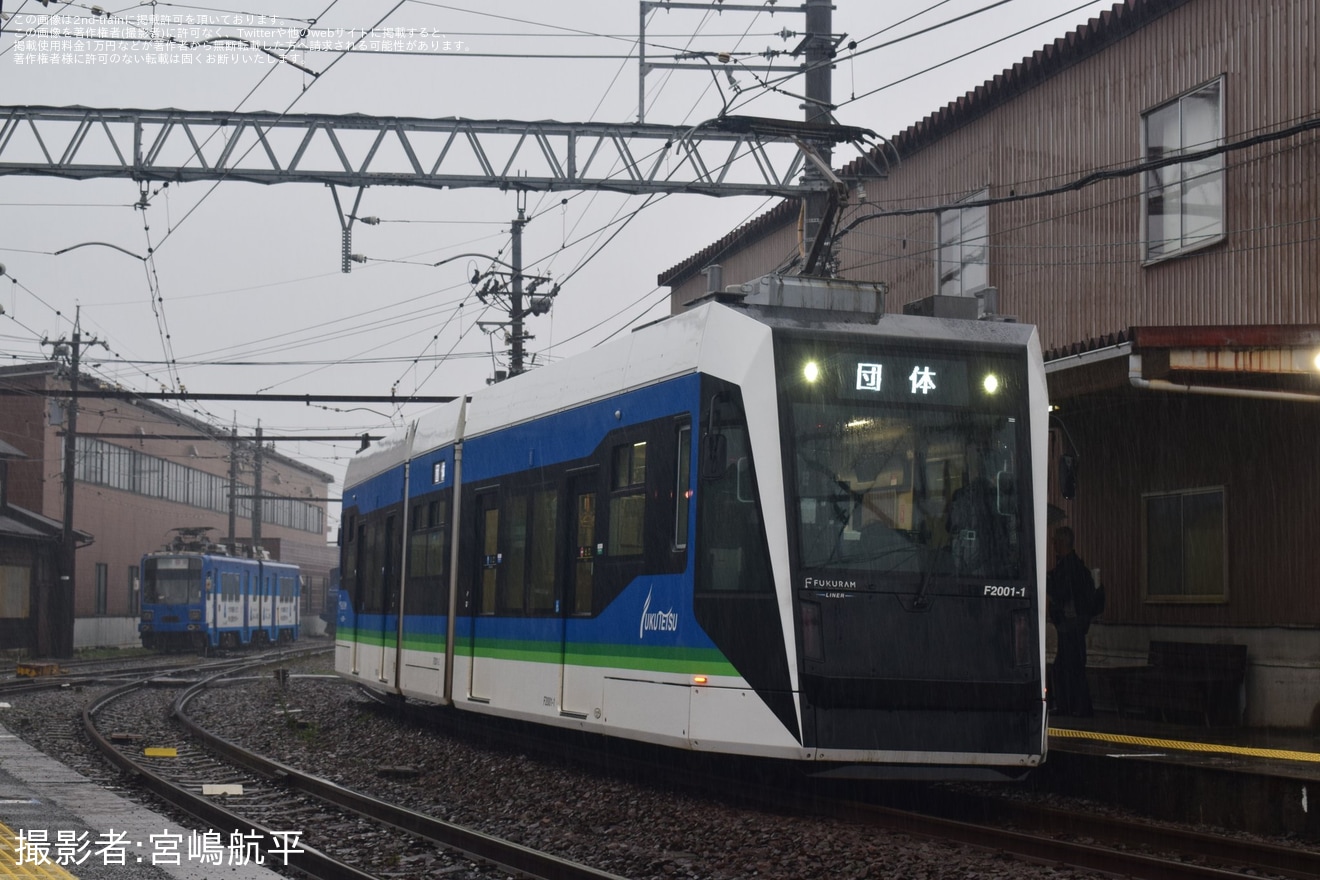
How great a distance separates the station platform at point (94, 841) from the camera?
8.45 metres

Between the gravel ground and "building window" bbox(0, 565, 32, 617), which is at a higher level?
"building window" bbox(0, 565, 32, 617)

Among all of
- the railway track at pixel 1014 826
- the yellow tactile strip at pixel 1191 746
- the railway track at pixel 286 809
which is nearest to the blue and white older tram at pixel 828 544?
the railway track at pixel 1014 826

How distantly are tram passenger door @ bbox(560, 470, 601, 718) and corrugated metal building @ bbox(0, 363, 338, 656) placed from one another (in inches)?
1296

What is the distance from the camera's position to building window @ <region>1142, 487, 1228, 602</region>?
1595cm

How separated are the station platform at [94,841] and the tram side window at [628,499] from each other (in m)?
3.57

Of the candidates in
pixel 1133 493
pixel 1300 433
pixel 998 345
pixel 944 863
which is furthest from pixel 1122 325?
pixel 944 863

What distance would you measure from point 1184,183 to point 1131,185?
3.07 ft

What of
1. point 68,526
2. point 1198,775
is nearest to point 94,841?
point 1198,775

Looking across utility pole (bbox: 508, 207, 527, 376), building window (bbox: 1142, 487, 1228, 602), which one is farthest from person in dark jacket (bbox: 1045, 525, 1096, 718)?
utility pole (bbox: 508, 207, 527, 376)

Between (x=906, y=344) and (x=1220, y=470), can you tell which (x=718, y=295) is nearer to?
(x=906, y=344)

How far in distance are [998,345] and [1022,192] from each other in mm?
9716

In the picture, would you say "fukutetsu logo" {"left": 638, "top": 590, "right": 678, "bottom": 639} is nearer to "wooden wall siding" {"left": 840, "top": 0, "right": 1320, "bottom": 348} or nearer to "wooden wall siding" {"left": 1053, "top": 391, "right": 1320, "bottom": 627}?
"wooden wall siding" {"left": 1053, "top": 391, "right": 1320, "bottom": 627}

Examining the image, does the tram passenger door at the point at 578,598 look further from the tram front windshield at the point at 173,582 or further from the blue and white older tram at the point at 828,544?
the tram front windshield at the point at 173,582

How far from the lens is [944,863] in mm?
8852
